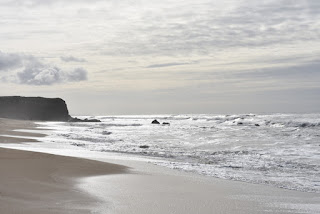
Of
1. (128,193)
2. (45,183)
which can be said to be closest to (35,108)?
(45,183)

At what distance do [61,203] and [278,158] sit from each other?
897 cm

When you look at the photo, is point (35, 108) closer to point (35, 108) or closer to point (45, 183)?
point (35, 108)

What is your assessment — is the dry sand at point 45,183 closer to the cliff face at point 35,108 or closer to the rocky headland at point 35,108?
the rocky headland at point 35,108

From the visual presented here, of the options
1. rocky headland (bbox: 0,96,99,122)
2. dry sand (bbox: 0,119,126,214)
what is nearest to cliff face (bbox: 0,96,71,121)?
rocky headland (bbox: 0,96,99,122)

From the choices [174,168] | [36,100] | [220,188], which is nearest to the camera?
[220,188]

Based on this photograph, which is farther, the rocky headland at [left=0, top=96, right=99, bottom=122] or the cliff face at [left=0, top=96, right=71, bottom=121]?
the cliff face at [left=0, top=96, right=71, bottom=121]

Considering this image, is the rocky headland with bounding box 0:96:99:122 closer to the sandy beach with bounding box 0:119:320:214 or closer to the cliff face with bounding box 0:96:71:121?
the cliff face with bounding box 0:96:71:121

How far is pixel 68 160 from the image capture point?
10453mm

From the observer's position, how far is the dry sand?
5.00 meters

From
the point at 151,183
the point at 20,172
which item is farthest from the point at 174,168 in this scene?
the point at 20,172

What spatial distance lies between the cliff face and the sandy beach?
3542 inches

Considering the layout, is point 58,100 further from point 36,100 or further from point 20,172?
point 20,172

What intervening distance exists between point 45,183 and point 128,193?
1.68 metres

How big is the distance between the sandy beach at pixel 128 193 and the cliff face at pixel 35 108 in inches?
3542
